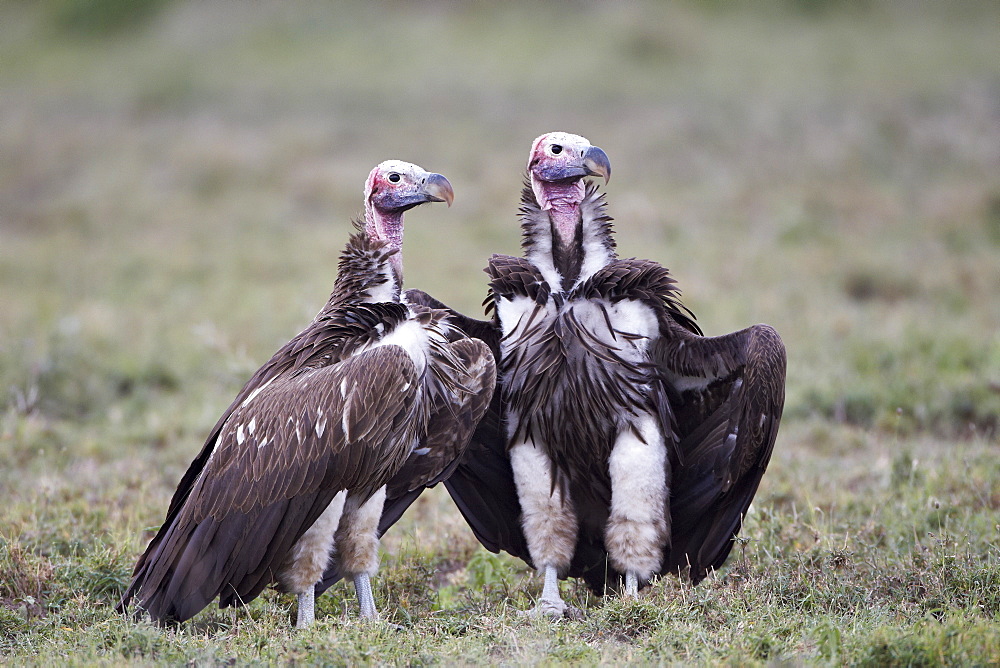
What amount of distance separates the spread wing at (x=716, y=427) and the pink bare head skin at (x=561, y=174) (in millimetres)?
717

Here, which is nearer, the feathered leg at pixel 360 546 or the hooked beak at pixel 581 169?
the feathered leg at pixel 360 546

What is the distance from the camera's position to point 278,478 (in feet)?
14.3

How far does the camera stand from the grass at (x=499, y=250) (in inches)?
175

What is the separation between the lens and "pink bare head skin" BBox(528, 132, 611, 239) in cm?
492

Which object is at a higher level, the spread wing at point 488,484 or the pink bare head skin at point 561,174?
the pink bare head skin at point 561,174

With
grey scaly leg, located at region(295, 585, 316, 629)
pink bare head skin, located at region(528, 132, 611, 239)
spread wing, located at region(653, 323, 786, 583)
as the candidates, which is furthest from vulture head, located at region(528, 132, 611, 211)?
grey scaly leg, located at region(295, 585, 316, 629)

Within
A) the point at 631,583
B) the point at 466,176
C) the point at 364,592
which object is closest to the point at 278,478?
the point at 364,592

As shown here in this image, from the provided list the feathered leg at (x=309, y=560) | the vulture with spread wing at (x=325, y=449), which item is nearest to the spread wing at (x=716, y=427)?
the vulture with spread wing at (x=325, y=449)

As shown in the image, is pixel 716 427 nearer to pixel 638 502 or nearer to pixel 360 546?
pixel 638 502

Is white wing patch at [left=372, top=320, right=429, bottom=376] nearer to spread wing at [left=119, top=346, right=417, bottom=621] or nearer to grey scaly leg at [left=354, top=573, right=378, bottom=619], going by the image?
spread wing at [left=119, top=346, right=417, bottom=621]

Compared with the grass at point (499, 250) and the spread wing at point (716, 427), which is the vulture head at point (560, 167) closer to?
the spread wing at point (716, 427)

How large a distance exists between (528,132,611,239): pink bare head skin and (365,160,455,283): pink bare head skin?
445mm

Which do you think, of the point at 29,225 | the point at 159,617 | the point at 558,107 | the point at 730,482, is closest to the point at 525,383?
the point at 730,482

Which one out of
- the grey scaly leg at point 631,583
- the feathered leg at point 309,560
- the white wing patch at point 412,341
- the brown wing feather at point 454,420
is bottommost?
the grey scaly leg at point 631,583
